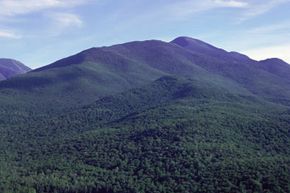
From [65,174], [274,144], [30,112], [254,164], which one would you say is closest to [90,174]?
[65,174]

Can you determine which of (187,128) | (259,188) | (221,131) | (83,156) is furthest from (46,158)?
(259,188)

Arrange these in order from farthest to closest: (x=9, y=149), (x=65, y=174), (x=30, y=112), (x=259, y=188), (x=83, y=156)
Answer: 1. (x=30, y=112)
2. (x=9, y=149)
3. (x=83, y=156)
4. (x=65, y=174)
5. (x=259, y=188)

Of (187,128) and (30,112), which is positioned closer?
(187,128)

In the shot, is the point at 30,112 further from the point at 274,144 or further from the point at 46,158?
the point at 274,144

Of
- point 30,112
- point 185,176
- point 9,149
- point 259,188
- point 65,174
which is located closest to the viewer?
point 259,188

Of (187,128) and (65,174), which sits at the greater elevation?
(187,128)

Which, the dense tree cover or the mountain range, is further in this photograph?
the mountain range

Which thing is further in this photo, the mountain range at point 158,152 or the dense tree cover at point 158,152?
the mountain range at point 158,152
